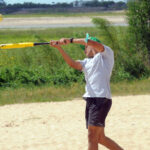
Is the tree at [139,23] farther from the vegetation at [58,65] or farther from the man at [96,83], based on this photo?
the man at [96,83]

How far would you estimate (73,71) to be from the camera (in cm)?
1293

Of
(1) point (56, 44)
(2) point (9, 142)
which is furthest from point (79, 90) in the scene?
(1) point (56, 44)

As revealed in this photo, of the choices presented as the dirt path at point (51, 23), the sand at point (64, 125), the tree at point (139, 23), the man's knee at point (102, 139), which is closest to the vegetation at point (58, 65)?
the tree at point (139, 23)

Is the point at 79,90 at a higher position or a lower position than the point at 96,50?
lower

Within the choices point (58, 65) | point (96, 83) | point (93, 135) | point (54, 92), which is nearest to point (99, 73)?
point (96, 83)

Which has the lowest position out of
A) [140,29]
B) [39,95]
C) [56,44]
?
[39,95]

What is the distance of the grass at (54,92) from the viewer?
10852mm

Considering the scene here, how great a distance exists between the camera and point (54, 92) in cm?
1145

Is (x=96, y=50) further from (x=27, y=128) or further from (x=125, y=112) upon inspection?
(x=125, y=112)

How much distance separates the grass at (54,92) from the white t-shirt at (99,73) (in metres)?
5.64

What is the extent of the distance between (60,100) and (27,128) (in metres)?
2.86

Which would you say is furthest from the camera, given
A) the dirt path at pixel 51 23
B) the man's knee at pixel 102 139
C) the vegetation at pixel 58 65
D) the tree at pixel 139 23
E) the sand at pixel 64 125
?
the dirt path at pixel 51 23

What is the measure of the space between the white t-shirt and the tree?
8.73m

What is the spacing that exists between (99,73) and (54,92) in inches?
256
